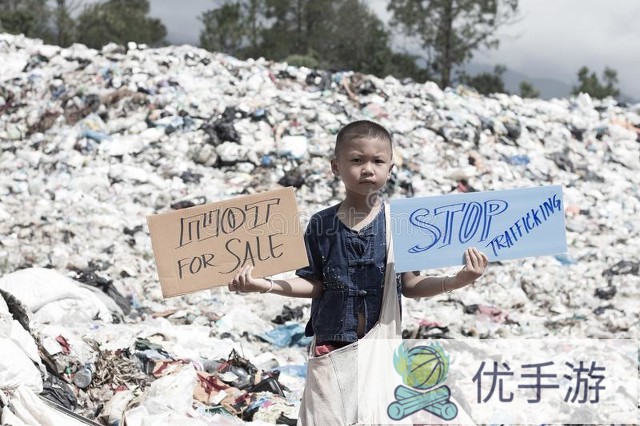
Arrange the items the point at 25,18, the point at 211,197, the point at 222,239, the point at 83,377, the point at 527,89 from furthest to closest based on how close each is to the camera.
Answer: the point at 527,89 → the point at 25,18 → the point at 211,197 → the point at 83,377 → the point at 222,239

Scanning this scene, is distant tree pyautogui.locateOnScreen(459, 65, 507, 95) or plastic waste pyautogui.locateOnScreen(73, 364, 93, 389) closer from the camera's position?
plastic waste pyautogui.locateOnScreen(73, 364, 93, 389)

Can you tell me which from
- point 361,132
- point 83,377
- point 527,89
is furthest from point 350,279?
point 527,89

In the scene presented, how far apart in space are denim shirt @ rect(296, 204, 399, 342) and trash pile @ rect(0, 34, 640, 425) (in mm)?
943

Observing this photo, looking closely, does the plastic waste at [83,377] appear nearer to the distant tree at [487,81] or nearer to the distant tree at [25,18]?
the distant tree at [25,18]

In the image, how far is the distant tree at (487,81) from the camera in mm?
23469

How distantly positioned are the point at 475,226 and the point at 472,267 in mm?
119

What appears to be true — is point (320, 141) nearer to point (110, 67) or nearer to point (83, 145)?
point (83, 145)

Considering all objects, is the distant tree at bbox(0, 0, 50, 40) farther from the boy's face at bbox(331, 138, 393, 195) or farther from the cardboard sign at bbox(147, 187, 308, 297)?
the boy's face at bbox(331, 138, 393, 195)

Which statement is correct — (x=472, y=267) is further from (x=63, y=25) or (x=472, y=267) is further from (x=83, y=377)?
(x=63, y=25)

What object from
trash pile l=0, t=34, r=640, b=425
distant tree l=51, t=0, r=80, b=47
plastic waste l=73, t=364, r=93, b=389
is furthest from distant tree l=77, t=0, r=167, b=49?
plastic waste l=73, t=364, r=93, b=389

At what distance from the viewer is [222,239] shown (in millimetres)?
1979

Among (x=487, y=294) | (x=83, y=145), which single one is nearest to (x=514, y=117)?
(x=487, y=294)

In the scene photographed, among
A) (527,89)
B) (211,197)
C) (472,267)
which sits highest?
(527,89)

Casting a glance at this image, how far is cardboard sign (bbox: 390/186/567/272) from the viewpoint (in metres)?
1.90
